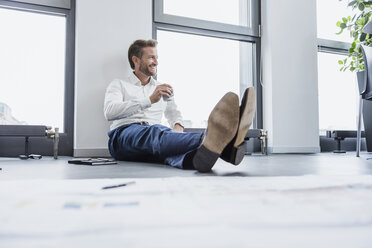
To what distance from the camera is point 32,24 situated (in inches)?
87.8

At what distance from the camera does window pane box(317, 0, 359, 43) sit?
10.3ft

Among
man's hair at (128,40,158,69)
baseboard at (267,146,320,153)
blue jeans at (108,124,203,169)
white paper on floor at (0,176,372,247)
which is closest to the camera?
white paper on floor at (0,176,372,247)

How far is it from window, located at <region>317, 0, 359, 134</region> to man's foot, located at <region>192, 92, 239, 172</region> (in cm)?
234

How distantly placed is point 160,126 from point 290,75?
5.87ft

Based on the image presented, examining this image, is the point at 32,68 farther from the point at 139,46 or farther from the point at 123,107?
the point at 123,107

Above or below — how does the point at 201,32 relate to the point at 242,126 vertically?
above

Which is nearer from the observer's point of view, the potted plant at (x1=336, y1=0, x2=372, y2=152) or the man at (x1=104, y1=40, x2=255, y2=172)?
the man at (x1=104, y1=40, x2=255, y2=172)

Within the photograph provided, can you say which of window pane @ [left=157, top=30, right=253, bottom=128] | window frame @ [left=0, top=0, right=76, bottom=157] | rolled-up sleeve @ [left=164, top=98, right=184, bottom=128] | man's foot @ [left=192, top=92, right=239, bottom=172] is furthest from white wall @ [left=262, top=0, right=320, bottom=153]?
man's foot @ [left=192, top=92, right=239, bottom=172]

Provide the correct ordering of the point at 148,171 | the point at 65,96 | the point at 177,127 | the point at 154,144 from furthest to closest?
the point at 65,96, the point at 177,127, the point at 154,144, the point at 148,171

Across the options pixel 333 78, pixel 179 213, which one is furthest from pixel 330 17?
pixel 179 213

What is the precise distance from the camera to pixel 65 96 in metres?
2.28

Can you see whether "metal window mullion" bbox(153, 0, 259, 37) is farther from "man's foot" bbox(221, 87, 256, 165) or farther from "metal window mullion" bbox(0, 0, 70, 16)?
"man's foot" bbox(221, 87, 256, 165)

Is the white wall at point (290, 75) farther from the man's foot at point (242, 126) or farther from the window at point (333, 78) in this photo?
the man's foot at point (242, 126)

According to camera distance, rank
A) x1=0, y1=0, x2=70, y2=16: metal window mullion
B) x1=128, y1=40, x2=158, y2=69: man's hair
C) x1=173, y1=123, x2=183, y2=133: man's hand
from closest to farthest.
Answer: x1=173, y1=123, x2=183, y2=133: man's hand < x1=128, y1=40, x2=158, y2=69: man's hair < x1=0, y1=0, x2=70, y2=16: metal window mullion
